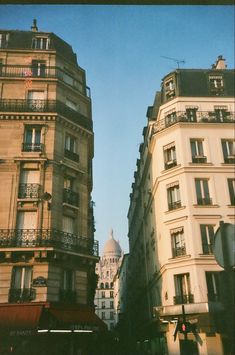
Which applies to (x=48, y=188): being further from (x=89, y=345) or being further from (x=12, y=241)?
(x=89, y=345)

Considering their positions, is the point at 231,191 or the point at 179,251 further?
the point at 179,251

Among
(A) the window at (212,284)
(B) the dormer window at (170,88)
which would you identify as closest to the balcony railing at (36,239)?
(A) the window at (212,284)

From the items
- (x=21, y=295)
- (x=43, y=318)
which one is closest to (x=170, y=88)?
(x=21, y=295)

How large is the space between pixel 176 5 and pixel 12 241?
11427 millimetres

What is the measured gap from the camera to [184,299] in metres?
15.9

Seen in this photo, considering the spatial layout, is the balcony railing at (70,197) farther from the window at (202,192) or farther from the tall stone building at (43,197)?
the window at (202,192)

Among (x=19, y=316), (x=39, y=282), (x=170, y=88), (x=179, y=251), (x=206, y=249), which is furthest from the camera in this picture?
(x=170, y=88)

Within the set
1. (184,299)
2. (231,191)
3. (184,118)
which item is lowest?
(184,299)

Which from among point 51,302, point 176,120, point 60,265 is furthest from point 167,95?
point 51,302

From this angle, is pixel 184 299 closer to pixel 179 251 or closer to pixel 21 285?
pixel 179 251

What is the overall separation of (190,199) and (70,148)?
6.60 meters

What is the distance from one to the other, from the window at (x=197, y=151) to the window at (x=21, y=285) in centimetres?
882

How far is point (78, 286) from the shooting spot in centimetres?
1551

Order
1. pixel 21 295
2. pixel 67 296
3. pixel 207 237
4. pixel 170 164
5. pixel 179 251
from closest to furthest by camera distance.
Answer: pixel 21 295 → pixel 67 296 → pixel 207 237 → pixel 179 251 → pixel 170 164
